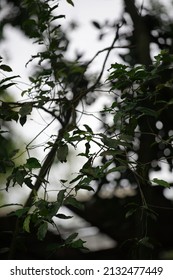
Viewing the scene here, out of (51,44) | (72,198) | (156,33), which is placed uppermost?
(156,33)

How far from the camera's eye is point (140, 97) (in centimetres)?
167

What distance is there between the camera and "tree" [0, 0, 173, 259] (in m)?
1.43

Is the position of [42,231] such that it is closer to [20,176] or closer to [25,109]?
[20,176]

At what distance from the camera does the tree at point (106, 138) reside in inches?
56.4

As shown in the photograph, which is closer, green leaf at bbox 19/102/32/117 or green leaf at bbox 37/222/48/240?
green leaf at bbox 37/222/48/240

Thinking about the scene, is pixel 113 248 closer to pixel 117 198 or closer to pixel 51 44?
pixel 117 198

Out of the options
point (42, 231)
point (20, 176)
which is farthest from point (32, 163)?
point (42, 231)

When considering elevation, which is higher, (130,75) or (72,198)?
(130,75)

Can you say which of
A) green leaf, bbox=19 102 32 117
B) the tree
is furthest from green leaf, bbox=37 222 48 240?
green leaf, bbox=19 102 32 117

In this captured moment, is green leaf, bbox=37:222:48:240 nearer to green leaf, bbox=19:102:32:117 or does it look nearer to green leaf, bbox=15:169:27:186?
green leaf, bbox=15:169:27:186

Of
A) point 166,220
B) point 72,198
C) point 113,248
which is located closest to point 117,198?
point 166,220

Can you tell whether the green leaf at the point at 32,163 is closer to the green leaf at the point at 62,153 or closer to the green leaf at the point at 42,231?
the green leaf at the point at 62,153

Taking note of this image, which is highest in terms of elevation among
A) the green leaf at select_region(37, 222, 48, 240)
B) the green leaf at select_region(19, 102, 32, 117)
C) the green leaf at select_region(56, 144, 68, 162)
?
the green leaf at select_region(19, 102, 32, 117)

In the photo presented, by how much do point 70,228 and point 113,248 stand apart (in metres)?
0.38
